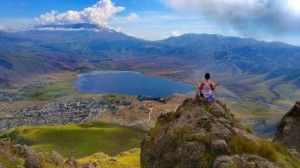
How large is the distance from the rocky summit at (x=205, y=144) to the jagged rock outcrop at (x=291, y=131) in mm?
15832

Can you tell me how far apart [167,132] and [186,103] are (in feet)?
15.5

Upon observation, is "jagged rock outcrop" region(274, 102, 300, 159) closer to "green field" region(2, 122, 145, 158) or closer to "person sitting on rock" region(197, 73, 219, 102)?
"person sitting on rock" region(197, 73, 219, 102)

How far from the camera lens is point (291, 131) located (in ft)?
145

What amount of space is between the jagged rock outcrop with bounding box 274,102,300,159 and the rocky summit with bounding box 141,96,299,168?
15832mm

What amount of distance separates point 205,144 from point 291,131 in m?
22.2

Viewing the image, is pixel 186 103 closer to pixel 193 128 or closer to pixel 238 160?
pixel 193 128

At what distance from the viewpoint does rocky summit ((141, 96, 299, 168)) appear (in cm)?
2514

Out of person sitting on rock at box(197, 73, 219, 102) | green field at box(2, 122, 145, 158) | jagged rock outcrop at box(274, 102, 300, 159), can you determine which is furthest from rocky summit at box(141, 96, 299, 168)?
green field at box(2, 122, 145, 158)

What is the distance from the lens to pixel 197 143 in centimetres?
2653

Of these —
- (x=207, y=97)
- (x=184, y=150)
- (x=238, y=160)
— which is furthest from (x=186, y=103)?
(x=238, y=160)

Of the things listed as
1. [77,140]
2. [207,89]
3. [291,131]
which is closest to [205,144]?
[207,89]

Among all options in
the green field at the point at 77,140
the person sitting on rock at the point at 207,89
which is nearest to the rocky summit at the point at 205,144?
the person sitting on rock at the point at 207,89

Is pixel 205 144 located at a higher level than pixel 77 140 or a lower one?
higher

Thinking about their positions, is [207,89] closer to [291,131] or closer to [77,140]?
[291,131]
